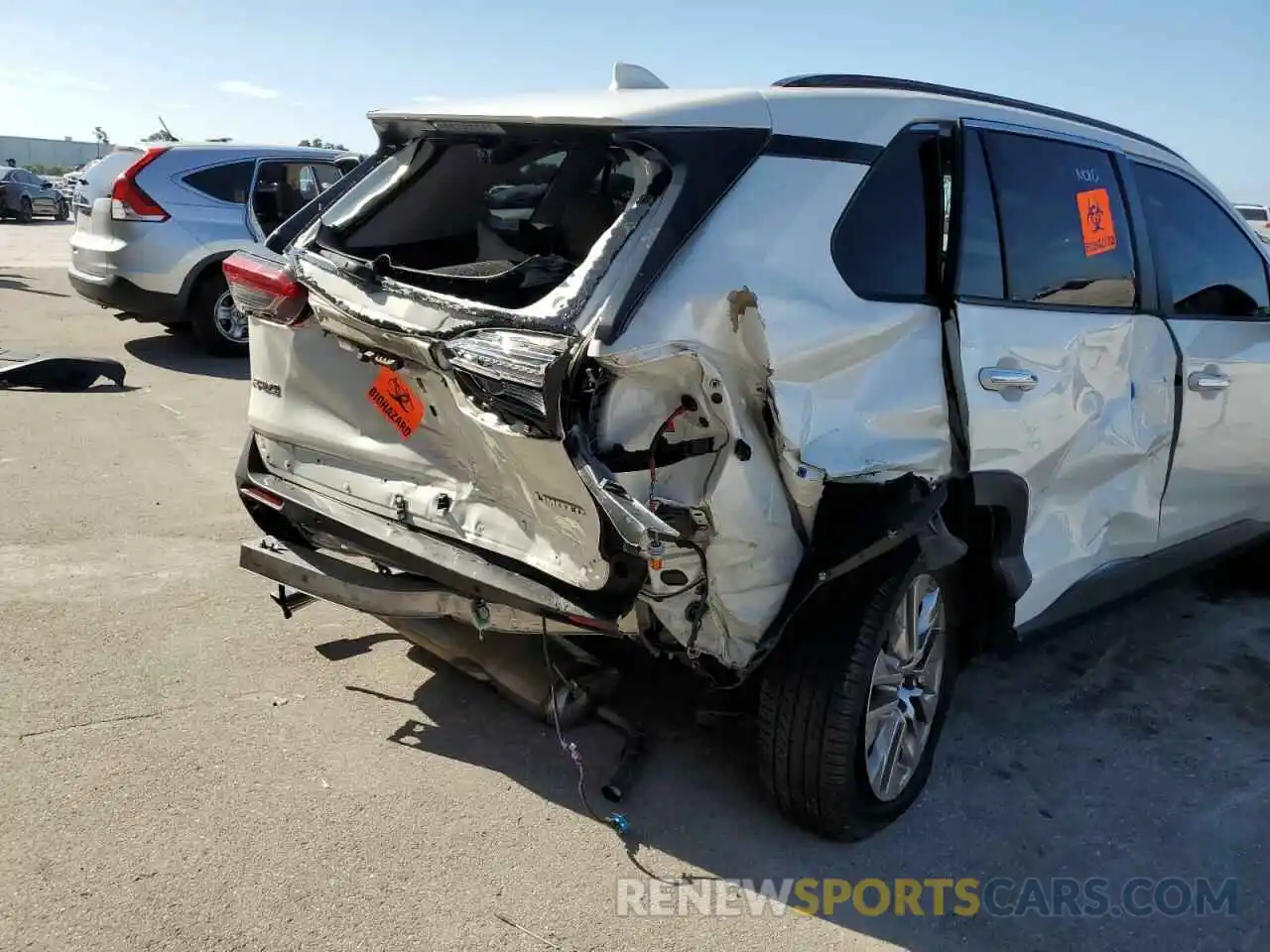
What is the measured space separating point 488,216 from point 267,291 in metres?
0.89

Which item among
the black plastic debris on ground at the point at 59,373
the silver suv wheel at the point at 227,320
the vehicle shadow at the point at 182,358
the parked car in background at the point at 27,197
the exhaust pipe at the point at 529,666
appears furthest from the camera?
the parked car in background at the point at 27,197

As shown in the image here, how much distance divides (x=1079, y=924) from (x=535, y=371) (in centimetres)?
204

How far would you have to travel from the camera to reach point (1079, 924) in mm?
2838

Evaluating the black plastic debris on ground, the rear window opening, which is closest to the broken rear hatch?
the rear window opening

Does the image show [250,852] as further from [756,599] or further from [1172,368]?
[1172,368]

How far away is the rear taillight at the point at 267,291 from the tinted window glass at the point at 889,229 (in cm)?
159

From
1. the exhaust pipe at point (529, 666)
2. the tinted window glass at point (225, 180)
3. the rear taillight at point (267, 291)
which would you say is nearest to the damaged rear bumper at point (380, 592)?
the exhaust pipe at point (529, 666)

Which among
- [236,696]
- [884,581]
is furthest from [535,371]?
[236,696]

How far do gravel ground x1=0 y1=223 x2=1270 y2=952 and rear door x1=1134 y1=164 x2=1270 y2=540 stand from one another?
0.68 meters

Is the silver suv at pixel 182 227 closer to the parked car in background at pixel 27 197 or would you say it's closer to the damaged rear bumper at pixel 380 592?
the damaged rear bumper at pixel 380 592

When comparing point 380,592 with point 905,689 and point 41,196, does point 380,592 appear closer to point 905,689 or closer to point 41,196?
point 905,689

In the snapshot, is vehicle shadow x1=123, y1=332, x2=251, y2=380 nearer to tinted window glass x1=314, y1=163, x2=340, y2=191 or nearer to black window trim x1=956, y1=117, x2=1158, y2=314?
tinted window glass x1=314, y1=163, x2=340, y2=191

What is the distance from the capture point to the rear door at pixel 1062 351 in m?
3.24

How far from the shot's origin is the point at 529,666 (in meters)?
3.50
